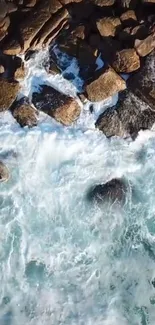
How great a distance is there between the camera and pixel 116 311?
16.6 m

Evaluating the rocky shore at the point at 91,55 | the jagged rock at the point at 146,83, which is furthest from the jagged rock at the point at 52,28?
the jagged rock at the point at 146,83

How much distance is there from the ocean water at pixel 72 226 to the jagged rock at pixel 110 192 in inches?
6.4

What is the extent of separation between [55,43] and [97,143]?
3.02m

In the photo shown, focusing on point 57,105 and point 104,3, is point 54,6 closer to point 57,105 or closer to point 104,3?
point 104,3

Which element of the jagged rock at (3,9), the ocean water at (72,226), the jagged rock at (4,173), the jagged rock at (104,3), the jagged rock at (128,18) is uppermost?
the jagged rock at (3,9)

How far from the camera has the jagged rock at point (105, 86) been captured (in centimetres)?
1717

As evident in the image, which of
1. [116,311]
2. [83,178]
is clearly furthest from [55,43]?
[116,311]

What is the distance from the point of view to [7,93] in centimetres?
1752

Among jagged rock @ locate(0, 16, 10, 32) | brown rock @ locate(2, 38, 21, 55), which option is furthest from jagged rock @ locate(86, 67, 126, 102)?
jagged rock @ locate(0, 16, 10, 32)

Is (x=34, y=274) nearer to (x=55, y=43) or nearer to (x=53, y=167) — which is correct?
(x=53, y=167)

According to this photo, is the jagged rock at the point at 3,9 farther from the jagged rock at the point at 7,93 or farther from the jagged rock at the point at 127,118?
the jagged rock at the point at 127,118

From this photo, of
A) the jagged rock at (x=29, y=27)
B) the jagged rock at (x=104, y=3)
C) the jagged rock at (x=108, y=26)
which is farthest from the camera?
the jagged rock at (x=104, y=3)

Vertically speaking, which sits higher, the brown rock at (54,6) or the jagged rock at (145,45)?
the brown rock at (54,6)

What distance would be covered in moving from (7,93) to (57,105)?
1.42 meters
